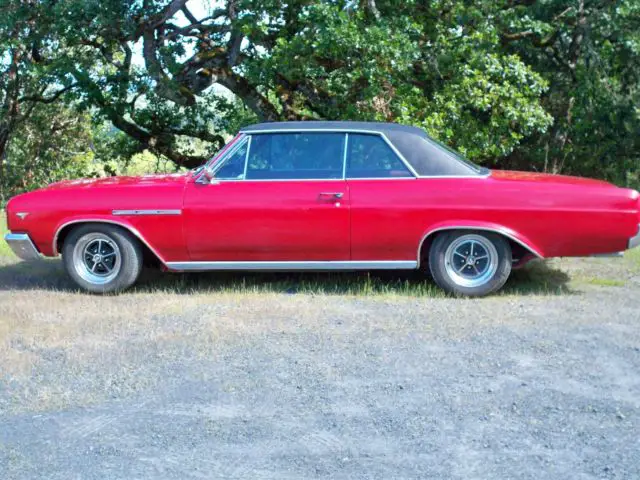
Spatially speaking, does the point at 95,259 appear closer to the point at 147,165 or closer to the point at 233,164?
the point at 233,164

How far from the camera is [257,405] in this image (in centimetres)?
487

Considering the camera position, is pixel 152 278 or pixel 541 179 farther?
pixel 152 278

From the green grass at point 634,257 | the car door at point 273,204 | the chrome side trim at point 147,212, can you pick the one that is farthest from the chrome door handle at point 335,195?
the green grass at point 634,257

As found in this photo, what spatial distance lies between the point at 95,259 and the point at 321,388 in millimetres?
3537

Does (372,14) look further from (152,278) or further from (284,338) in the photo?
(284,338)

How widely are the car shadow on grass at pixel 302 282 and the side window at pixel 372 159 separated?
1.00 m

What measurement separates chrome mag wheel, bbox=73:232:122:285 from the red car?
0.03 feet

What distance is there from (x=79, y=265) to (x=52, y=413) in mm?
3319

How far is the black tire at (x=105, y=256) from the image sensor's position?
309 inches

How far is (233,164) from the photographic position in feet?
25.5

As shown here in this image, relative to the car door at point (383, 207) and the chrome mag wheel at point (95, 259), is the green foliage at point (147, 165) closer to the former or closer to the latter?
the chrome mag wheel at point (95, 259)

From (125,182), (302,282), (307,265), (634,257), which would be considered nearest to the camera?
(307,265)

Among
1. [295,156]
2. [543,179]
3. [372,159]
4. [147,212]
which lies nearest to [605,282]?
[543,179]

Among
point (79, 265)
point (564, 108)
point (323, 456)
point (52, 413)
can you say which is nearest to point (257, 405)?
point (323, 456)
